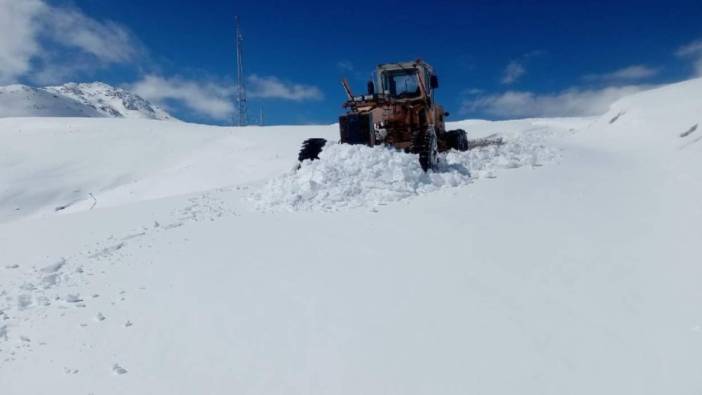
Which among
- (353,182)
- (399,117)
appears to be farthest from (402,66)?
(353,182)

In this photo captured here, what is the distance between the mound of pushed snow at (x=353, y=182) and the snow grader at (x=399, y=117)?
84 centimetres

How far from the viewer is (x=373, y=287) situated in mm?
4238

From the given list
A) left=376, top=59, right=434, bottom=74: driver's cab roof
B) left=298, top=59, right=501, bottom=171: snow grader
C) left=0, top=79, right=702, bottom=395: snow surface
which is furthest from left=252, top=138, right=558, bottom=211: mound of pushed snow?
left=376, top=59, right=434, bottom=74: driver's cab roof

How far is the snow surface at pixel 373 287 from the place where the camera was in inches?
120

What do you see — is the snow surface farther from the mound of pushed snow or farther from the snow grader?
the snow grader

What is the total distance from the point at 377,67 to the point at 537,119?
72.2 feet

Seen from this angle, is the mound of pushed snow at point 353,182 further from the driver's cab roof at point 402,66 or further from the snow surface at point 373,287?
the driver's cab roof at point 402,66

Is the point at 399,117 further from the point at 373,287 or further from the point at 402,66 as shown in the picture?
the point at 373,287

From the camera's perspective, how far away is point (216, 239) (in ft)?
19.8

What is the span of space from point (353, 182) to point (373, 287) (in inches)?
143

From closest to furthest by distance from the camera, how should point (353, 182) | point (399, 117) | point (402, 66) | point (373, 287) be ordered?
point (373, 287), point (353, 182), point (399, 117), point (402, 66)

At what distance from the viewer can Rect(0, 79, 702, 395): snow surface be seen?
9.98 feet

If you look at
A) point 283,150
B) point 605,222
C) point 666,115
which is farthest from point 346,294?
point 283,150

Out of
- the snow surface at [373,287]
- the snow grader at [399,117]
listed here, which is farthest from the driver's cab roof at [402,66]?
the snow surface at [373,287]
